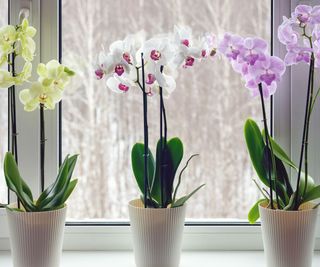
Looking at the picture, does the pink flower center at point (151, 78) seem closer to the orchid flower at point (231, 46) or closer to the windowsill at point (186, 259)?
the orchid flower at point (231, 46)

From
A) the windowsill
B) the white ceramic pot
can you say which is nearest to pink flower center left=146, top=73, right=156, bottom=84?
the white ceramic pot

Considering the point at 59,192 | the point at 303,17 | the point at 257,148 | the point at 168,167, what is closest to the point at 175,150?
the point at 168,167

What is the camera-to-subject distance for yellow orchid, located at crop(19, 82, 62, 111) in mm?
1153

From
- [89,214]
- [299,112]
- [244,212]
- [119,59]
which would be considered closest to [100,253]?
[89,214]

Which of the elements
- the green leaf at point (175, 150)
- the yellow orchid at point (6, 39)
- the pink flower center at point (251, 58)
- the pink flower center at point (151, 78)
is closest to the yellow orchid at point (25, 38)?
the yellow orchid at point (6, 39)

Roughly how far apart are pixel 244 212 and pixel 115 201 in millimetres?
386

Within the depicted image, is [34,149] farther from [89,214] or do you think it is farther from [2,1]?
[2,1]

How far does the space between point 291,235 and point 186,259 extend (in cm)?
32

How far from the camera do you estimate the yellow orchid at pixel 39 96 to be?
115 cm

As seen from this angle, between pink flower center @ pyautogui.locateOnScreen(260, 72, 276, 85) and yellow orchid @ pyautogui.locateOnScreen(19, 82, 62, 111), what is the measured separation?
0.48 meters

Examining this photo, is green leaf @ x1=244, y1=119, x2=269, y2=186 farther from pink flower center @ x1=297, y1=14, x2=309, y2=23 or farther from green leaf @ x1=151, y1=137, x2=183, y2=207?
pink flower center @ x1=297, y1=14, x2=309, y2=23

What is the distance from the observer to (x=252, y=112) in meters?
1.45

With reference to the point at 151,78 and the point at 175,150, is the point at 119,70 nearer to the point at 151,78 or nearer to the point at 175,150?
the point at 151,78

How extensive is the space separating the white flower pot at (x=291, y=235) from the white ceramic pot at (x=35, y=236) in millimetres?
507
